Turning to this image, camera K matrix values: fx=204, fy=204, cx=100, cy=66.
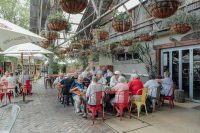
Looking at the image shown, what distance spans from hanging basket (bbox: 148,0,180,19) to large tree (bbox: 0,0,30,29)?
2086 centimetres

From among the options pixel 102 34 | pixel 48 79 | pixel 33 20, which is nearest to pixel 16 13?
pixel 33 20

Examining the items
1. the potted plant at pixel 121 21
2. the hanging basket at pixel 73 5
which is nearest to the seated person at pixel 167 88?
the potted plant at pixel 121 21

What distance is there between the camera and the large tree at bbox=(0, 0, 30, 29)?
73.4 ft

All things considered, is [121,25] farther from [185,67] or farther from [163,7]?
[185,67]

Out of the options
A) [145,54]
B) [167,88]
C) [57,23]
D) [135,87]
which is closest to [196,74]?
[167,88]

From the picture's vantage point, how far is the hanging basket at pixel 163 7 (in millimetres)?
4059

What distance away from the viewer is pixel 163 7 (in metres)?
4.10

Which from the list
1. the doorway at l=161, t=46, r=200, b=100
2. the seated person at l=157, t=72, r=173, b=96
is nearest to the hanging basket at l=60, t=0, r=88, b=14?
the seated person at l=157, t=72, r=173, b=96

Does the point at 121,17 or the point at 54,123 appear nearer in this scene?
the point at 54,123

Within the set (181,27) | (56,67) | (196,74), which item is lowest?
(196,74)

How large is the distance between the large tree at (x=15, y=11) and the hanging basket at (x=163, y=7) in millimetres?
20864

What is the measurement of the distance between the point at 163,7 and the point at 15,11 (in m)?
22.7

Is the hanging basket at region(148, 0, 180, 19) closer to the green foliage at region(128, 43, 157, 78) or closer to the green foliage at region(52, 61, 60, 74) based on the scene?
the green foliage at region(128, 43, 157, 78)

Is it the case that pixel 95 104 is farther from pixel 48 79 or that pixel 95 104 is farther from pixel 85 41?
pixel 48 79
